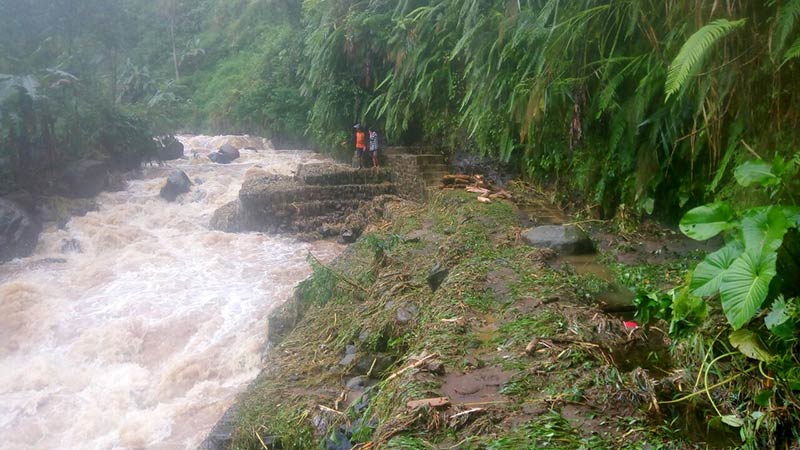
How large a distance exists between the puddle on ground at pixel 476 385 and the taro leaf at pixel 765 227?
1.45 meters

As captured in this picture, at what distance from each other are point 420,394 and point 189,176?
14083 mm

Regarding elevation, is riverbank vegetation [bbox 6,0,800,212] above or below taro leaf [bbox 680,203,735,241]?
above

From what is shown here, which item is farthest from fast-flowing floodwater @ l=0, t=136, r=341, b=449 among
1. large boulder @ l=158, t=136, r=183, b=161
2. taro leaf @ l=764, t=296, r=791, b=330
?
taro leaf @ l=764, t=296, r=791, b=330

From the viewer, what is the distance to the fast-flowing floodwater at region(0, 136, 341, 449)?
21.8 feet

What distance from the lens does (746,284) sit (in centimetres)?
285

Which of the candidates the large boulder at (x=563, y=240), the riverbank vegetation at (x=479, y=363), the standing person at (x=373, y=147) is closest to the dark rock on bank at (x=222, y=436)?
the riverbank vegetation at (x=479, y=363)

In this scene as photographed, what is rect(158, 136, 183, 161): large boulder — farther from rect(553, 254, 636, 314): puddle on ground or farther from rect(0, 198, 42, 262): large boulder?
rect(553, 254, 636, 314): puddle on ground

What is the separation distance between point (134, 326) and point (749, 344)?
25.4 ft

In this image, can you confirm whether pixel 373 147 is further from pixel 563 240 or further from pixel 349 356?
pixel 349 356

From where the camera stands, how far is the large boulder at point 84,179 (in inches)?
544

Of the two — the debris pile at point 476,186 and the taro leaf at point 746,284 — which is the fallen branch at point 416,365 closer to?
the taro leaf at point 746,284

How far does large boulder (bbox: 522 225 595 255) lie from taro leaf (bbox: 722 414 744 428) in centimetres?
348

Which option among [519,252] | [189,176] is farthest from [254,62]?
[519,252]

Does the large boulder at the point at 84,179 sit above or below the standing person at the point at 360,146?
below
